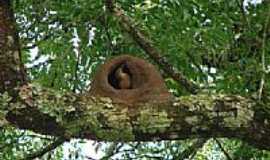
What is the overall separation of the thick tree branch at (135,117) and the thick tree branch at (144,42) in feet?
2.61

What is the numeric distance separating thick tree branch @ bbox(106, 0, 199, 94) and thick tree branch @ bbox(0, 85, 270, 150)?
0.80m

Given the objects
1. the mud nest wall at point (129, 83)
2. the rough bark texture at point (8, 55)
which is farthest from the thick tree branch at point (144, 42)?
the rough bark texture at point (8, 55)

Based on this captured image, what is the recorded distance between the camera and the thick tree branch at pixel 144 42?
9.60 ft

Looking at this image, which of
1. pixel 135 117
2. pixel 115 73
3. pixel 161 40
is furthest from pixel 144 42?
pixel 135 117

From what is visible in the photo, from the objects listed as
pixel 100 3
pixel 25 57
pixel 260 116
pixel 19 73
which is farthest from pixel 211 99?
pixel 25 57

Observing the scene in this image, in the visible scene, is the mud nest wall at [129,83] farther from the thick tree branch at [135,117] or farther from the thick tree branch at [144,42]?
the thick tree branch at [144,42]

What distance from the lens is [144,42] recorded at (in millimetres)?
2961

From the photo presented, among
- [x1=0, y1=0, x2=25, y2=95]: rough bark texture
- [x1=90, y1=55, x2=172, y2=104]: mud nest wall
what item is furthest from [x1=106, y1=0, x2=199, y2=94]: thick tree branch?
[x1=0, y1=0, x2=25, y2=95]: rough bark texture

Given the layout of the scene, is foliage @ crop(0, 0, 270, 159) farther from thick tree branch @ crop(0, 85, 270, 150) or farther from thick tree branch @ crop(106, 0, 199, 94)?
thick tree branch @ crop(0, 85, 270, 150)

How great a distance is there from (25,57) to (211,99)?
1528 mm

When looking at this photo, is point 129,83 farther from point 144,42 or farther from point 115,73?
point 144,42

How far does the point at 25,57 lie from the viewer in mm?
3514

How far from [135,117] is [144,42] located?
2.95 feet

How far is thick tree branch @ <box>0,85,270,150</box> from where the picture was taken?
206cm
